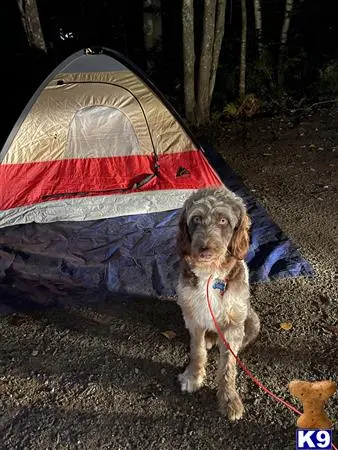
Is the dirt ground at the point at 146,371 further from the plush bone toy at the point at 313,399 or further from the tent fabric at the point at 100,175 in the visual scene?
the tent fabric at the point at 100,175

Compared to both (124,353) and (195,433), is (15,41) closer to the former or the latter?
(124,353)

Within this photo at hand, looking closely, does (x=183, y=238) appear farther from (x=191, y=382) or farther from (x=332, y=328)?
(x=332, y=328)

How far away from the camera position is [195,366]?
3.12 meters

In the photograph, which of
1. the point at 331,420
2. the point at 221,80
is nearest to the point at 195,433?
the point at 331,420

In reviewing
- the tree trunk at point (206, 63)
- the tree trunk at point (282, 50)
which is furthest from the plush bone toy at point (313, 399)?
the tree trunk at point (282, 50)

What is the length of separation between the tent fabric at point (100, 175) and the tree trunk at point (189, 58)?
2871mm

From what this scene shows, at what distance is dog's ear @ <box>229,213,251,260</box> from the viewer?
→ 2.82 meters

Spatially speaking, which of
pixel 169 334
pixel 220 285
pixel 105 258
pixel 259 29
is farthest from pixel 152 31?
pixel 220 285

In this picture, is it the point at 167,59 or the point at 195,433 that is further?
the point at 167,59

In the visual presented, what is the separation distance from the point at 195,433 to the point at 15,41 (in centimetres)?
1165

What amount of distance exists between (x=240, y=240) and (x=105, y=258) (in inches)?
85.0

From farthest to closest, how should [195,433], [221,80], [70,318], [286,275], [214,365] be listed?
[221,80] → [286,275] → [70,318] → [214,365] → [195,433]

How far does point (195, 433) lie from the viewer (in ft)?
9.32

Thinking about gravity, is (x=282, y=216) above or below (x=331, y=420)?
below
